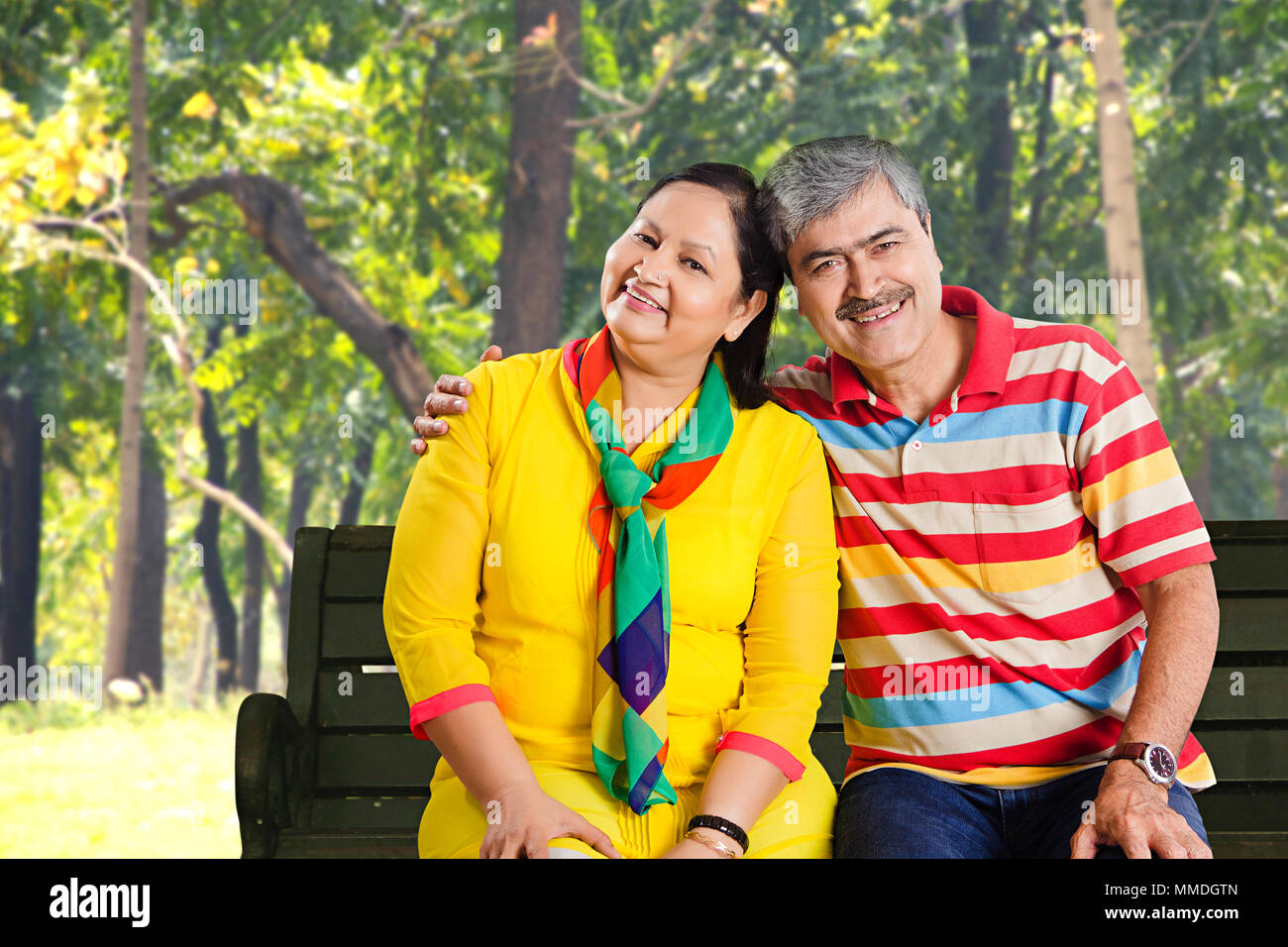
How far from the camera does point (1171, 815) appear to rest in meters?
1.79

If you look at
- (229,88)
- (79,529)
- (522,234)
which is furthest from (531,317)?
(79,529)

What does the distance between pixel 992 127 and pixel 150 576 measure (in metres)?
9.11

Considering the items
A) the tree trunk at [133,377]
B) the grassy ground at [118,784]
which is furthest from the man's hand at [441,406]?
the tree trunk at [133,377]

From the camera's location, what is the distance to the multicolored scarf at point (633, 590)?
6.06 ft

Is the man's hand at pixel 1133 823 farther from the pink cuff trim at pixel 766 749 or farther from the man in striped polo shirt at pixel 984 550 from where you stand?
the pink cuff trim at pixel 766 749

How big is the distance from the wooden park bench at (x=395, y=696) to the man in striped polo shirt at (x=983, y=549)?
590mm

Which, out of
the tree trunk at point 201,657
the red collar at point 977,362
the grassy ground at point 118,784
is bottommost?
the tree trunk at point 201,657

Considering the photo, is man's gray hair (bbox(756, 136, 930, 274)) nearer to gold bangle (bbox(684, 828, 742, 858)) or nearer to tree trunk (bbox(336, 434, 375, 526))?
gold bangle (bbox(684, 828, 742, 858))

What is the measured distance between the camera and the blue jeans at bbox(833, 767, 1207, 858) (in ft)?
6.26

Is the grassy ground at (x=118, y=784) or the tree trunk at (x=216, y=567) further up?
the tree trunk at (x=216, y=567)

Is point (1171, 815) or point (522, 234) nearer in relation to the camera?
point (1171, 815)

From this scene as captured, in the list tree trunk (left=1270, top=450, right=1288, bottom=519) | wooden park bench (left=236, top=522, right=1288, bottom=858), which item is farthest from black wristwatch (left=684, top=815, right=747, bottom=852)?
tree trunk (left=1270, top=450, right=1288, bottom=519)

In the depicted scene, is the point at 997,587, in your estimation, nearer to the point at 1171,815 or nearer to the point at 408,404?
the point at 1171,815

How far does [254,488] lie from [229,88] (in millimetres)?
5511
